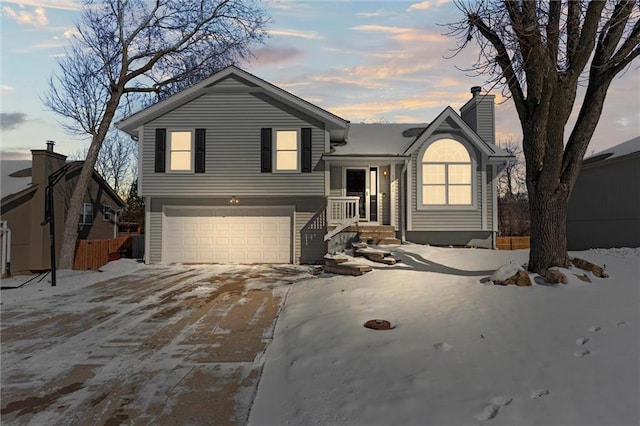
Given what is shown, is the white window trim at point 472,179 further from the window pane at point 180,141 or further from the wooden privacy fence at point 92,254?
the wooden privacy fence at point 92,254

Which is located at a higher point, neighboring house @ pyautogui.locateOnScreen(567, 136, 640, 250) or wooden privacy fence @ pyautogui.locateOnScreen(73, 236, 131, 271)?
neighboring house @ pyautogui.locateOnScreen(567, 136, 640, 250)

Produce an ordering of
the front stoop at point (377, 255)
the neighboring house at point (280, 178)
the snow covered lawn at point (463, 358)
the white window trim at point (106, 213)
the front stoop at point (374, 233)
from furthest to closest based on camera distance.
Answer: the white window trim at point (106, 213), the neighboring house at point (280, 178), the front stoop at point (374, 233), the front stoop at point (377, 255), the snow covered lawn at point (463, 358)

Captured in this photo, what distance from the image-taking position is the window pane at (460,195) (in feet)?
48.6

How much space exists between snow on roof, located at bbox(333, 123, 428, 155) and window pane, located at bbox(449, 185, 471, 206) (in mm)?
2418

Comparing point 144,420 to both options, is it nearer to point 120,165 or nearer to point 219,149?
point 219,149

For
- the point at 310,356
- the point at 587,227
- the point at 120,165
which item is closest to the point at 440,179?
the point at 587,227

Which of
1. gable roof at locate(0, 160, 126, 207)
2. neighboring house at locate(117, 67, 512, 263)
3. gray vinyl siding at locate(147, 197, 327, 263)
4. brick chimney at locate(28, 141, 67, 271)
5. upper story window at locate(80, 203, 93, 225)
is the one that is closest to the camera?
gable roof at locate(0, 160, 126, 207)

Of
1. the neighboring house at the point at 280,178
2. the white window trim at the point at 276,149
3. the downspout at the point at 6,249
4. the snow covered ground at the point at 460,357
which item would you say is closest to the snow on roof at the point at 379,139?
the neighboring house at the point at 280,178

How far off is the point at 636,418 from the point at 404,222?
12.0 meters

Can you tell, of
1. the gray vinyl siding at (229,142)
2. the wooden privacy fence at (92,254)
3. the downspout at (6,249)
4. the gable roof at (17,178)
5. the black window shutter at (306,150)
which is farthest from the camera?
the wooden privacy fence at (92,254)

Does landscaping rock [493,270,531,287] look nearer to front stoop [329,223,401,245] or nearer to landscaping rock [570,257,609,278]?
landscaping rock [570,257,609,278]

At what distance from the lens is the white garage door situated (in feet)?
50.1

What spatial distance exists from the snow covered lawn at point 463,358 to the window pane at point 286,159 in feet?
28.4

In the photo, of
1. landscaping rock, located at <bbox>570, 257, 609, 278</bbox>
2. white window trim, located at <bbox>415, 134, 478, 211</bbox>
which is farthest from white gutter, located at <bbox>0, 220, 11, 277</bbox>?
landscaping rock, located at <bbox>570, 257, 609, 278</bbox>
